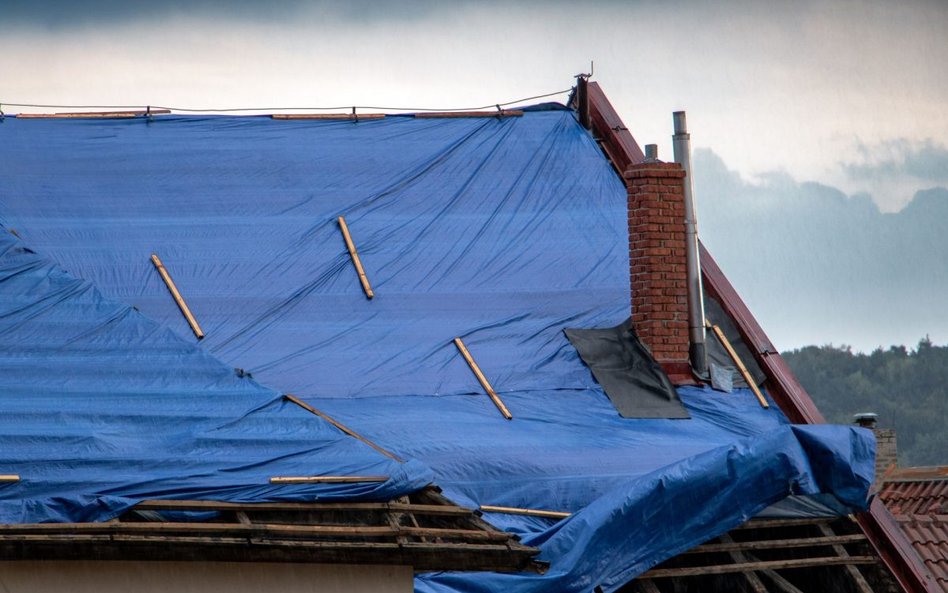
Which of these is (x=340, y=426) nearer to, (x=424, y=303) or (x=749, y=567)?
(x=424, y=303)

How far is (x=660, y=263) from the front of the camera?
43.9 ft

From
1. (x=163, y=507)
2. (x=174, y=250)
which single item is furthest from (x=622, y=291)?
(x=163, y=507)

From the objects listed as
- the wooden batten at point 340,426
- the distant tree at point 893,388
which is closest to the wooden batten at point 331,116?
the wooden batten at point 340,426

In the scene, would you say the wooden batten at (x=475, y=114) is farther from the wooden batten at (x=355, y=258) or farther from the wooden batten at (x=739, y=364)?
the wooden batten at (x=739, y=364)

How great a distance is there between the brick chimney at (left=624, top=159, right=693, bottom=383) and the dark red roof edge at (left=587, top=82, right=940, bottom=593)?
0.85 metres

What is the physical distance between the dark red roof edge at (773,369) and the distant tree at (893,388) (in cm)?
4991

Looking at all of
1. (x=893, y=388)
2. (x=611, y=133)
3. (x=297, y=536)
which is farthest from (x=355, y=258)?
(x=893, y=388)

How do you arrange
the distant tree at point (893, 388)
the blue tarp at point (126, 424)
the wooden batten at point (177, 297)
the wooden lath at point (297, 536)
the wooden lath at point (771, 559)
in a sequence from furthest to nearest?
the distant tree at point (893, 388) → the wooden batten at point (177, 297) → the wooden lath at point (771, 559) → the blue tarp at point (126, 424) → the wooden lath at point (297, 536)

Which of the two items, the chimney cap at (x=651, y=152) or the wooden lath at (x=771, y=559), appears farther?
the chimney cap at (x=651, y=152)

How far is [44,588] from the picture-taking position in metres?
9.40

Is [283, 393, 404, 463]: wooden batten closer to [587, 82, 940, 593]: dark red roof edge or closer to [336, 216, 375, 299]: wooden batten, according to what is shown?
[336, 216, 375, 299]: wooden batten

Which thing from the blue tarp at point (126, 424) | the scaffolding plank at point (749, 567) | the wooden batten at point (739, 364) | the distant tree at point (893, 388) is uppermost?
the distant tree at point (893, 388)

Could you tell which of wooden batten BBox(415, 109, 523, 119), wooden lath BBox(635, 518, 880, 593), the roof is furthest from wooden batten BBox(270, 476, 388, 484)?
wooden batten BBox(415, 109, 523, 119)

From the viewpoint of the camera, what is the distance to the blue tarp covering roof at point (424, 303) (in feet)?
36.7
